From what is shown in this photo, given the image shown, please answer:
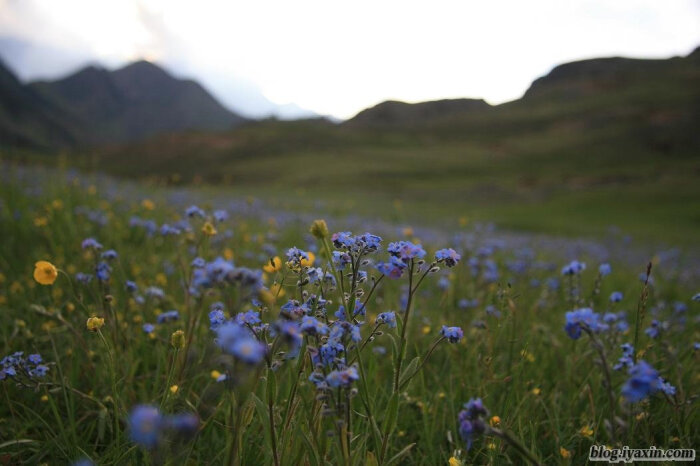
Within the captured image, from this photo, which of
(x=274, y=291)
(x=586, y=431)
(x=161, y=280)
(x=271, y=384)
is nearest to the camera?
(x=271, y=384)

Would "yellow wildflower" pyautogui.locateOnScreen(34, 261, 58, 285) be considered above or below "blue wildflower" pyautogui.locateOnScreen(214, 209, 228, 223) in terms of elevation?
below

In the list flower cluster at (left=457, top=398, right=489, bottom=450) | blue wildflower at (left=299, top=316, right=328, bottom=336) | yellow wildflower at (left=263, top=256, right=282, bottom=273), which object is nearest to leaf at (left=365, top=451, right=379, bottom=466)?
flower cluster at (left=457, top=398, right=489, bottom=450)

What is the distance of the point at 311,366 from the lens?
1663mm

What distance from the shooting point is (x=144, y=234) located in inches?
212

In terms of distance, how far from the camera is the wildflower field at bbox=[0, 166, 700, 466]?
1.22m

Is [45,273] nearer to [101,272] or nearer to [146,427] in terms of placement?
[101,272]

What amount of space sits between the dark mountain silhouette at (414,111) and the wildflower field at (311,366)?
3929 inches

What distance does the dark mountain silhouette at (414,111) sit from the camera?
4259 inches

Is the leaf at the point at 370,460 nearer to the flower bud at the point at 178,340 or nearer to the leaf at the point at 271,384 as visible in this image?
the leaf at the point at 271,384

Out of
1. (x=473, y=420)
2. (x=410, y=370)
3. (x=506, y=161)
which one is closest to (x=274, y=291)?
(x=410, y=370)

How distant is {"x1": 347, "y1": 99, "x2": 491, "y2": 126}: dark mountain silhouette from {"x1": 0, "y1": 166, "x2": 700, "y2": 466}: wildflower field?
99787 millimetres

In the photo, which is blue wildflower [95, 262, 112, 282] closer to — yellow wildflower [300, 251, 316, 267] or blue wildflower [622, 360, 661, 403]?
yellow wildflower [300, 251, 316, 267]

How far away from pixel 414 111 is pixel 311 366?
5064 inches

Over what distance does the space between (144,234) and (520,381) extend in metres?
4.83
